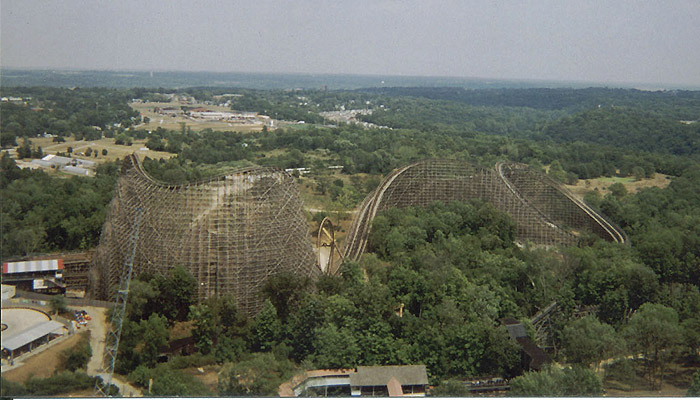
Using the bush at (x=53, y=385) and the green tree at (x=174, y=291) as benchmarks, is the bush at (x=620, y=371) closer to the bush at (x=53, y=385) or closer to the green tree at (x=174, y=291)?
the green tree at (x=174, y=291)

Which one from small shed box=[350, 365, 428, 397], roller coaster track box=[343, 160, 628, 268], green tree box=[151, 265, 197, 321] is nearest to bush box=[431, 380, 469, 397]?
small shed box=[350, 365, 428, 397]

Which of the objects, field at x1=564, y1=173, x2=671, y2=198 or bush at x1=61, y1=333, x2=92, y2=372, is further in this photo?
field at x1=564, y1=173, x2=671, y2=198

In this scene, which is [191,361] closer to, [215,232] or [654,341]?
[215,232]

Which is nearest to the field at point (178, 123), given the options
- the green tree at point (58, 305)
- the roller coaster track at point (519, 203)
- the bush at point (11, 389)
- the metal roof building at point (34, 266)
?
the roller coaster track at point (519, 203)

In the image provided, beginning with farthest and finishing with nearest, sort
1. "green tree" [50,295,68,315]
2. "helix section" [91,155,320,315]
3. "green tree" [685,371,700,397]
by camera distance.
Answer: "helix section" [91,155,320,315], "green tree" [50,295,68,315], "green tree" [685,371,700,397]

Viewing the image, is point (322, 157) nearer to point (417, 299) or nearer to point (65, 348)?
point (417, 299)

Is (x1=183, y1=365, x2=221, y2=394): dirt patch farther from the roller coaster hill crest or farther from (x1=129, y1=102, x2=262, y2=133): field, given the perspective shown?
(x1=129, y1=102, x2=262, y2=133): field

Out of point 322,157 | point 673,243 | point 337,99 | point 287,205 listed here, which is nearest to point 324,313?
point 287,205

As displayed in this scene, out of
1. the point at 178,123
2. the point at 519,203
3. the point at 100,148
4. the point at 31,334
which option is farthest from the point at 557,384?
the point at 178,123
